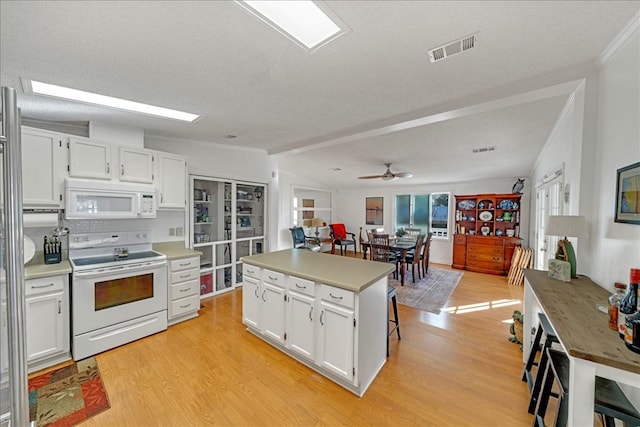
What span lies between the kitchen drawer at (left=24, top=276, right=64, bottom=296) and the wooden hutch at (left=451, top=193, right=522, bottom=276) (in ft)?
23.2

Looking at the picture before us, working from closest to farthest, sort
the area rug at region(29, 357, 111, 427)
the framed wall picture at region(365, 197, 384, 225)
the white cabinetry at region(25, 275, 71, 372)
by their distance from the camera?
the area rug at region(29, 357, 111, 427) < the white cabinetry at region(25, 275, 71, 372) < the framed wall picture at region(365, 197, 384, 225)

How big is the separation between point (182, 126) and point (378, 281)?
3047 millimetres

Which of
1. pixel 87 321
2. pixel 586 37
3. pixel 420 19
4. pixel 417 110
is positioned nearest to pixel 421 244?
pixel 417 110

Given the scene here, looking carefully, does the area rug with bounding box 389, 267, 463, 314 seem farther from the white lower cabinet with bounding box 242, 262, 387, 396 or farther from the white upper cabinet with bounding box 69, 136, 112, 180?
the white upper cabinet with bounding box 69, 136, 112, 180

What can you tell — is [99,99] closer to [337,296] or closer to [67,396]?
[67,396]

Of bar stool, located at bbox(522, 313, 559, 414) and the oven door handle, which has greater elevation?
the oven door handle

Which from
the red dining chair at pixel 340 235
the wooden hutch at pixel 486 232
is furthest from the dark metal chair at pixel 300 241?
the wooden hutch at pixel 486 232

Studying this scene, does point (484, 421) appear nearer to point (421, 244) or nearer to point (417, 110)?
point (417, 110)

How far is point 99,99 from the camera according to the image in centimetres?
241

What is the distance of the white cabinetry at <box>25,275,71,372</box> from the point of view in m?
2.21

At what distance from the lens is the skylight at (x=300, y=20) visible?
4.17ft

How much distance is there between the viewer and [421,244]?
5.23 meters

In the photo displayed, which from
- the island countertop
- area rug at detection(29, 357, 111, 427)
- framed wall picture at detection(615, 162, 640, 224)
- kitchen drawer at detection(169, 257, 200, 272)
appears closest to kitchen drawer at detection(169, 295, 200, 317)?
kitchen drawer at detection(169, 257, 200, 272)

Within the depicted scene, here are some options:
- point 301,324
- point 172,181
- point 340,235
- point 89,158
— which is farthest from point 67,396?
point 340,235
